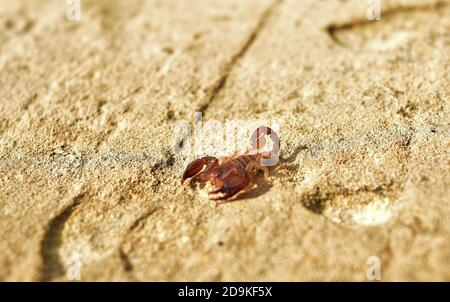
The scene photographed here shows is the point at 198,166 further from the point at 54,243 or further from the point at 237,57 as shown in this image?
the point at 237,57

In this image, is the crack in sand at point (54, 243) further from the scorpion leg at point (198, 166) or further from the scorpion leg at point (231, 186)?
the scorpion leg at point (231, 186)

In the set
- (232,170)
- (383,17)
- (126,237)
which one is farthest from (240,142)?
(383,17)

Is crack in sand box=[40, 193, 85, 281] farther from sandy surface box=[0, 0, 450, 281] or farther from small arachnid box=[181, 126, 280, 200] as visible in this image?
small arachnid box=[181, 126, 280, 200]

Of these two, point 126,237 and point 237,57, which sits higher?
point 237,57

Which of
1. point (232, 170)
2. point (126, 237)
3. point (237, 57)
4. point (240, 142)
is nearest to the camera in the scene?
point (126, 237)
